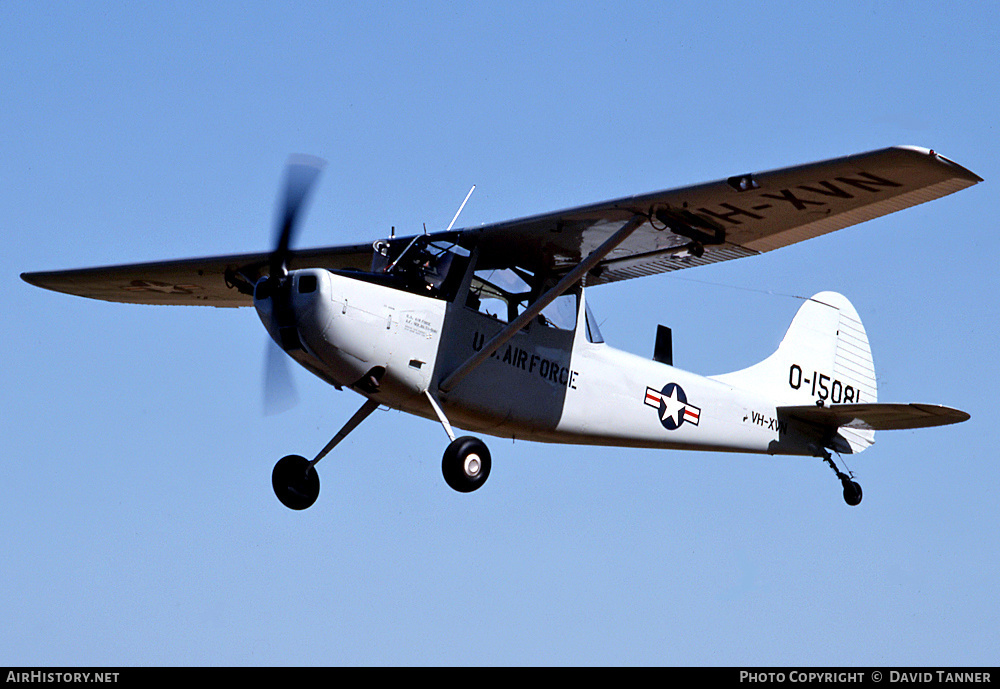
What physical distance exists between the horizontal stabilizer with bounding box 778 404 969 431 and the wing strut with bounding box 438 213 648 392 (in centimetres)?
368

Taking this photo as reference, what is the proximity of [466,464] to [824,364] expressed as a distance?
6389 mm

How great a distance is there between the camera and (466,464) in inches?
423

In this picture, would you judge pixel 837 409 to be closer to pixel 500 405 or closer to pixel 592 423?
pixel 592 423

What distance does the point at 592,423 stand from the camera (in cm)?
1223

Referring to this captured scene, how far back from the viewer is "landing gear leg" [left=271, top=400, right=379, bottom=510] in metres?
Result: 11.5

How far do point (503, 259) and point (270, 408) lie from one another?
2.59 metres

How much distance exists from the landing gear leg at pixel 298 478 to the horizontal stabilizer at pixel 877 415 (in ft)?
16.8

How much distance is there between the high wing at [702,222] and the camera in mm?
9922

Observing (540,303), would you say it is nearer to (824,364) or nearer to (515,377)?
(515,377)

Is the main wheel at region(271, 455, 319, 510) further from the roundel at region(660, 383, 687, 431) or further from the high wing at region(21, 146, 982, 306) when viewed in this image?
Answer: the roundel at region(660, 383, 687, 431)
